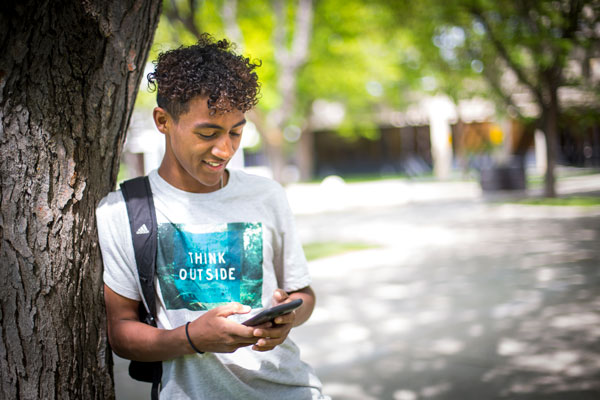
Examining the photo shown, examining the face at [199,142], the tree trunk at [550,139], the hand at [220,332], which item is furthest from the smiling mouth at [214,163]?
the tree trunk at [550,139]

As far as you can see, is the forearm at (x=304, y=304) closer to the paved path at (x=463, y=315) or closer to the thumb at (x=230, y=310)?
the thumb at (x=230, y=310)

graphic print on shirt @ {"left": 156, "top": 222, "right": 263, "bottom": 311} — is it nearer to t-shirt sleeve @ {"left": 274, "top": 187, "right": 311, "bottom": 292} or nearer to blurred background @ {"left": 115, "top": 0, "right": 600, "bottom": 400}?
t-shirt sleeve @ {"left": 274, "top": 187, "right": 311, "bottom": 292}

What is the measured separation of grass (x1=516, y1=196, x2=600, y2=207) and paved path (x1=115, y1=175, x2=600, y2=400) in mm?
2338

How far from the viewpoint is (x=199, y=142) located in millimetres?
1915

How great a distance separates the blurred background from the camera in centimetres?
480

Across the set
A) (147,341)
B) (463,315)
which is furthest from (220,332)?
(463,315)

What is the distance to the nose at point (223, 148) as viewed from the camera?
6.27 feet

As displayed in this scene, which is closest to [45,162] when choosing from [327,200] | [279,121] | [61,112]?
[61,112]

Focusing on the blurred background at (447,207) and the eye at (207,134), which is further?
the blurred background at (447,207)

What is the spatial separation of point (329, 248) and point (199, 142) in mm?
8771

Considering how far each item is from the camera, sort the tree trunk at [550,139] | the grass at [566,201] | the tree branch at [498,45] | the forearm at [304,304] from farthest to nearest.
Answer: the tree trunk at [550,139]
the tree branch at [498,45]
the grass at [566,201]
the forearm at [304,304]

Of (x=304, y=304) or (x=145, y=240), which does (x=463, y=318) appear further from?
(x=145, y=240)

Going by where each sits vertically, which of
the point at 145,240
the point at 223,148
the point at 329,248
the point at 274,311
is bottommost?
the point at 329,248

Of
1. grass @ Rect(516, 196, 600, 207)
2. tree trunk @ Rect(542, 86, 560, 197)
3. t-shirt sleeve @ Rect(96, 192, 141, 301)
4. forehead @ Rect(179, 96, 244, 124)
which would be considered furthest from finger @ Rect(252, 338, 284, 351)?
tree trunk @ Rect(542, 86, 560, 197)
